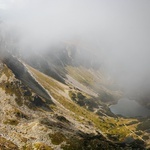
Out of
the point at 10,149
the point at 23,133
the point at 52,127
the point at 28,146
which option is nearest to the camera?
the point at 10,149

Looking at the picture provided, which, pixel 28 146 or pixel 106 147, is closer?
pixel 28 146

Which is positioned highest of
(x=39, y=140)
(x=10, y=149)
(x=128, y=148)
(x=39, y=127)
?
(x=128, y=148)

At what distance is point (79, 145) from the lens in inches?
6102

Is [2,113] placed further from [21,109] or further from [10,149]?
[10,149]

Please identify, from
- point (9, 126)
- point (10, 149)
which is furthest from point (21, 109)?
point (10, 149)

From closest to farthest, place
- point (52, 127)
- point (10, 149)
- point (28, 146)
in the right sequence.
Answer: point (10, 149)
point (28, 146)
point (52, 127)

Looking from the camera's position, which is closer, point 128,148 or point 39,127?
point 39,127

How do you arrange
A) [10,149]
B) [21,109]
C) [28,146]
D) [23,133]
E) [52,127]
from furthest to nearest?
[21,109] < [52,127] < [23,133] < [28,146] < [10,149]

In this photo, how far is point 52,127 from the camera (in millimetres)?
173875

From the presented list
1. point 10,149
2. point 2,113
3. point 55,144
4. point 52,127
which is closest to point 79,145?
point 55,144

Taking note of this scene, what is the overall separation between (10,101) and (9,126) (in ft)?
110

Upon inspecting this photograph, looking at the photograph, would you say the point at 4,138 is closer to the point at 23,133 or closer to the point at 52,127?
the point at 23,133

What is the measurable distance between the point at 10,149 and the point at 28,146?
1177cm

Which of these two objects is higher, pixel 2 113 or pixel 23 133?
pixel 2 113
